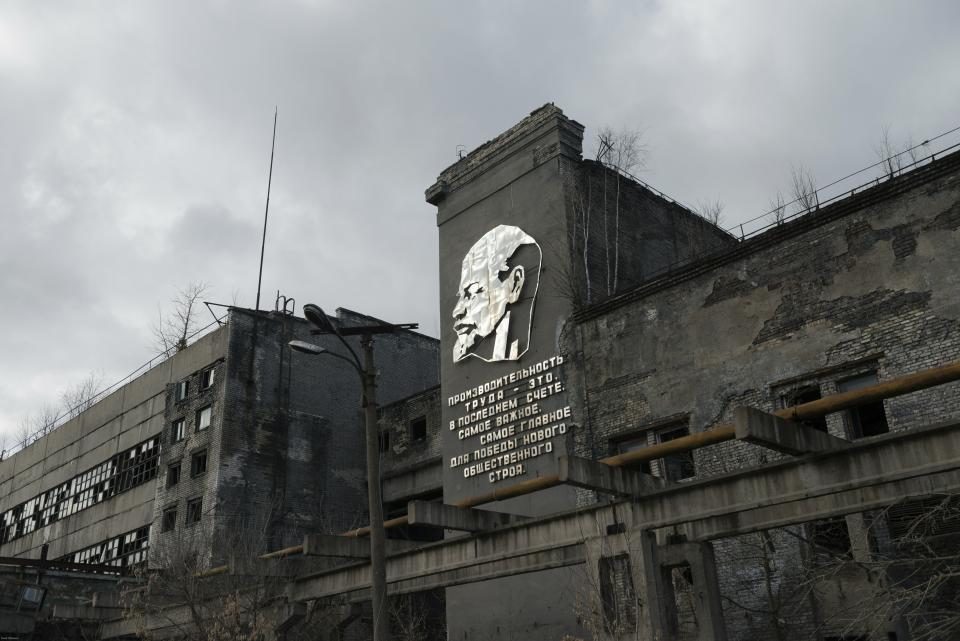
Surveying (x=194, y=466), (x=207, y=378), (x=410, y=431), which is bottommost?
(x=194, y=466)

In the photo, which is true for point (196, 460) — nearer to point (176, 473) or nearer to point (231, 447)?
point (176, 473)

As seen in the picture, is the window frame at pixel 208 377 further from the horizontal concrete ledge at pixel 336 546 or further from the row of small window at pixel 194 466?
the horizontal concrete ledge at pixel 336 546

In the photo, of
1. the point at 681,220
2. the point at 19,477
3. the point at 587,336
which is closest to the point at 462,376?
the point at 587,336

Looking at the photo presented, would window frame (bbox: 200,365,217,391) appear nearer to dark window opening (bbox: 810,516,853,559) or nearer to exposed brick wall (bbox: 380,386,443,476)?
exposed brick wall (bbox: 380,386,443,476)

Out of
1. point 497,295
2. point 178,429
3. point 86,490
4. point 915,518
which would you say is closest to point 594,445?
point 497,295

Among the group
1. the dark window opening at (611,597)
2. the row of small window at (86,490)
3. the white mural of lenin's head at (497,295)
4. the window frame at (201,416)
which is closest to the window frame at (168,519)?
the row of small window at (86,490)

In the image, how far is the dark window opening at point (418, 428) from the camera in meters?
34.5

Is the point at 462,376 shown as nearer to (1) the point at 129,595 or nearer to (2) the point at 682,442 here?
(1) the point at 129,595

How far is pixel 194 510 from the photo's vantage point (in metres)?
35.8

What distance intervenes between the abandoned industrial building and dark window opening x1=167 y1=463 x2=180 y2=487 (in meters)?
0.12

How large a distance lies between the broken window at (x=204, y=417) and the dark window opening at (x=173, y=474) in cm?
208

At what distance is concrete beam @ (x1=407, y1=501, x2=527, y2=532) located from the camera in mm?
15562

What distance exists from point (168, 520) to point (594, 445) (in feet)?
70.4

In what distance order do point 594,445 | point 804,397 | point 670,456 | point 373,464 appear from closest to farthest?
point 373,464 → point 804,397 → point 670,456 → point 594,445
